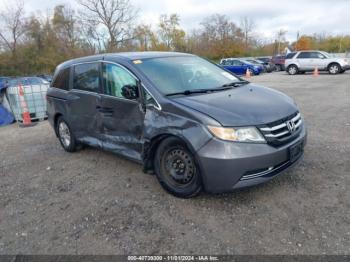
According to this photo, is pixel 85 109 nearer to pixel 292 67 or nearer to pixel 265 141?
pixel 265 141

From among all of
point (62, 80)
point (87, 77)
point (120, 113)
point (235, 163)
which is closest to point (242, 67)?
point (62, 80)

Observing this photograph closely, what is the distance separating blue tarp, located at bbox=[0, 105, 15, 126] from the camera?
9305 mm

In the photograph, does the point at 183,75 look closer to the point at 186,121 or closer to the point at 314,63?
the point at 186,121

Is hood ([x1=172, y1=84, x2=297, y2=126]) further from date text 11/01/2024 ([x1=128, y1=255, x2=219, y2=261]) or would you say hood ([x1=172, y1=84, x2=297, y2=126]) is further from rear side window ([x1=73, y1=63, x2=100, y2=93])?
rear side window ([x1=73, y1=63, x2=100, y2=93])

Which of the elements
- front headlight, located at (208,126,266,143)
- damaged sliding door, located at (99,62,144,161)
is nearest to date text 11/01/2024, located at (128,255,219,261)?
front headlight, located at (208,126,266,143)

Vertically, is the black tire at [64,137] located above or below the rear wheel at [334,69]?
below

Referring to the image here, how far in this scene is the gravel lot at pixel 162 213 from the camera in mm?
2621

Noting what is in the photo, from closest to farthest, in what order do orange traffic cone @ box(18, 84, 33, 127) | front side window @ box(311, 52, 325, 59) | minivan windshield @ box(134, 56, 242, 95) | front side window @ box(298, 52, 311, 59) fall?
minivan windshield @ box(134, 56, 242, 95) < orange traffic cone @ box(18, 84, 33, 127) < front side window @ box(311, 52, 325, 59) < front side window @ box(298, 52, 311, 59)

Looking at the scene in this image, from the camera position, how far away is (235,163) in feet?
9.18

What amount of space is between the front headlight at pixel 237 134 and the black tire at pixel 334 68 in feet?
66.6

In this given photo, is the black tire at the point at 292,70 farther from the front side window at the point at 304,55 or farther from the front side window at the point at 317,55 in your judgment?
the front side window at the point at 317,55

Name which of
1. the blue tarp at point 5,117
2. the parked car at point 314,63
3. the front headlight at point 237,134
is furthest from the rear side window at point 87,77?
the parked car at point 314,63

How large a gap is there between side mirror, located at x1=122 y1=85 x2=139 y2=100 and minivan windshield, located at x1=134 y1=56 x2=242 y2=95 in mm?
230

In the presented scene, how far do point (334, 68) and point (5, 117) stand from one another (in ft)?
66.0
